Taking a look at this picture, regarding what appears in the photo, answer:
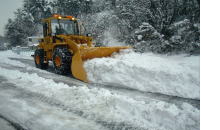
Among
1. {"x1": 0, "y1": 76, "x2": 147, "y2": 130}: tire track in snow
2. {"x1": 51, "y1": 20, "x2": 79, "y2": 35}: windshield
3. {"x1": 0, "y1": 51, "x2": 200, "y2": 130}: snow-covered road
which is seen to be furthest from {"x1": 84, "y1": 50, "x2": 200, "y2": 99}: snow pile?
{"x1": 51, "y1": 20, "x2": 79, "y2": 35}: windshield

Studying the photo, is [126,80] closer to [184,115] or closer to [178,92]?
[178,92]

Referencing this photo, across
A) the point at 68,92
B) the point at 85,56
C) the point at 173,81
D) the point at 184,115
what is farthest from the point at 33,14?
the point at 184,115

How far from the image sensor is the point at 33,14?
6184 millimetres

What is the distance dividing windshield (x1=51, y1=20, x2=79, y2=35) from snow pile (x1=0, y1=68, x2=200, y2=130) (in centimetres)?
329

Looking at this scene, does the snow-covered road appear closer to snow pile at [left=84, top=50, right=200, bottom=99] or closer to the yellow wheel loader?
snow pile at [left=84, top=50, right=200, bottom=99]

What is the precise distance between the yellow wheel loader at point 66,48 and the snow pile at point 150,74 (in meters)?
0.34

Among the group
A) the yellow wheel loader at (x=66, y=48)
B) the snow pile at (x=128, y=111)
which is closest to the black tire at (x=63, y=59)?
the yellow wheel loader at (x=66, y=48)

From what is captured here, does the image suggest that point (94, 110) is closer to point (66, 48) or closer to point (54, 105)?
point (54, 105)

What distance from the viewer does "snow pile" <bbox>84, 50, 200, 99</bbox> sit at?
3.72m

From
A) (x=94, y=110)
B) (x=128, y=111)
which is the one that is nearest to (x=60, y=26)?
(x=94, y=110)
